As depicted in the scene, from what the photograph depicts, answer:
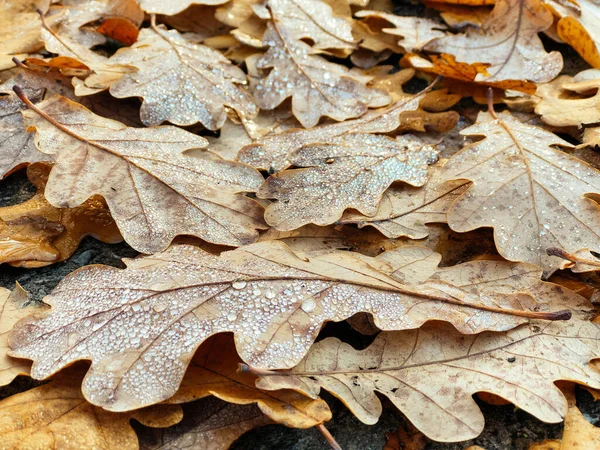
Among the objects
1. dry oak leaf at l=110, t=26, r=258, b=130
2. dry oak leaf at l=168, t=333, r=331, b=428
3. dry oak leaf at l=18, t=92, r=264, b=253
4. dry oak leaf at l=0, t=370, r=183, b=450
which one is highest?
dry oak leaf at l=110, t=26, r=258, b=130

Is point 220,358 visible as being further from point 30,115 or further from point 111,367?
point 30,115

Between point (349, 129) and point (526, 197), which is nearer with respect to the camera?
point (526, 197)

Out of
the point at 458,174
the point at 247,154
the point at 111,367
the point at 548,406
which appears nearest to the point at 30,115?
the point at 247,154

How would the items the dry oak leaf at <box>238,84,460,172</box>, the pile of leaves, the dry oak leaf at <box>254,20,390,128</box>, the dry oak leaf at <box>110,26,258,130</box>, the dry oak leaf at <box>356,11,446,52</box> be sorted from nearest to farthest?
the pile of leaves → the dry oak leaf at <box>238,84,460,172</box> → the dry oak leaf at <box>110,26,258,130</box> → the dry oak leaf at <box>254,20,390,128</box> → the dry oak leaf at <box>356,11,446,52</box>

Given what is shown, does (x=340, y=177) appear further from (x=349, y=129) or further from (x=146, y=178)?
(x=146, y=178)

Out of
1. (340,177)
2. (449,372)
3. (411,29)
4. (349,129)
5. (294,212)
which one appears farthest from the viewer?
(411,29)

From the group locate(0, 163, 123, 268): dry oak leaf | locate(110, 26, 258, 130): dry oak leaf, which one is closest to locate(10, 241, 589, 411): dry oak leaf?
locate(0, 163, 123, 268): dry oak leaf

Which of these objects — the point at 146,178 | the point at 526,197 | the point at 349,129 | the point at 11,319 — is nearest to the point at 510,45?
the point at 349,129

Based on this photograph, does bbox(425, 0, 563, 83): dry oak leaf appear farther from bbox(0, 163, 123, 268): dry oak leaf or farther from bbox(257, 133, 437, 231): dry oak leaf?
bbox(0, 163, 123, 268): dry oak leaf
